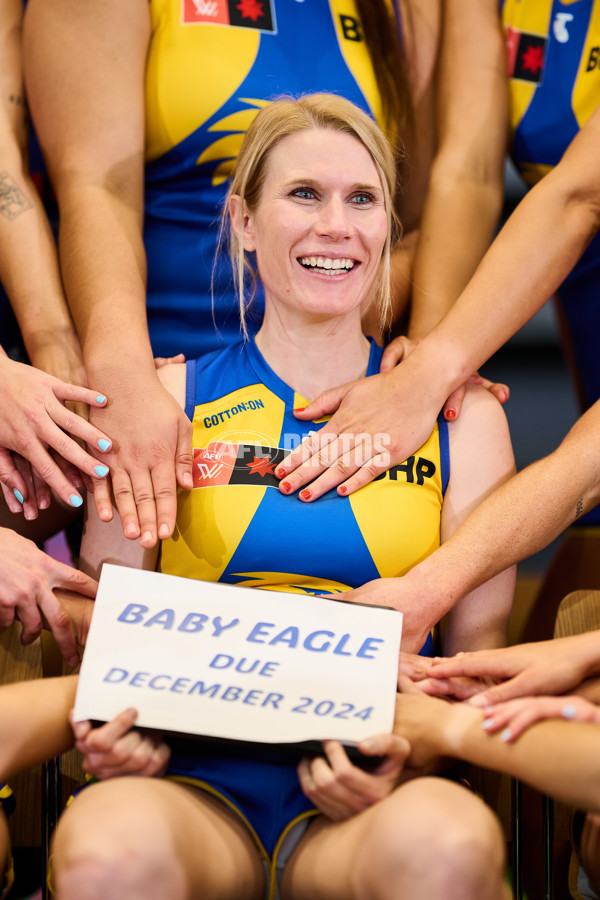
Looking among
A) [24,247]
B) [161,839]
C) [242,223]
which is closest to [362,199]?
[242,223]

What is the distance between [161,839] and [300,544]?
50 centimetres

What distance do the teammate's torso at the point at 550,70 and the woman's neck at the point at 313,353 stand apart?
67 centimetres

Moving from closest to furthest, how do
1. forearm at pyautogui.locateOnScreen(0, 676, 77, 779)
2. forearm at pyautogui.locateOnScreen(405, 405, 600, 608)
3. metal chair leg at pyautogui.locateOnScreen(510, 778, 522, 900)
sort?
1. forearm at pyautogui.locateOnScreen(0, 676, 77, 779)
2. metal chair leg at pyautogui.locateOnScreen(510, 778, 522, 900)
3. forearm at pyautogui.locateOnScreen(405, 405, 600, 608)

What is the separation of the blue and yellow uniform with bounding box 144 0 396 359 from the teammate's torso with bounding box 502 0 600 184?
33cm

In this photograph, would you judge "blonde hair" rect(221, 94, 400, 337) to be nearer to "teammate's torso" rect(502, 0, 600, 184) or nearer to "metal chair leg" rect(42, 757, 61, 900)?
"teammate's torso" rect(502, 0, 600, 184)

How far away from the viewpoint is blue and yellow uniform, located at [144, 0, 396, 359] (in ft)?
5.84

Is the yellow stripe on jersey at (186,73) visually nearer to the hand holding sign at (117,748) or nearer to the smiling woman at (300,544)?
the smiling woman at (300,544)

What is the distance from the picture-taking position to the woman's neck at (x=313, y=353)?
157 cm

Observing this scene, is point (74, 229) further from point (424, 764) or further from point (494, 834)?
point (494, 834)

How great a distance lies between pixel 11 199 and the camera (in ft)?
5.89

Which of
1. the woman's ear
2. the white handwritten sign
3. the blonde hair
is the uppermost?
the blonde hair

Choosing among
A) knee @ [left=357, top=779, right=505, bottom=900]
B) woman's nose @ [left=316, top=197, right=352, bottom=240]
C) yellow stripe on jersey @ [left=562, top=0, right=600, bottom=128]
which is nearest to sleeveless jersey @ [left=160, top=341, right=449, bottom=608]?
woman's nose @ [left=316, top=197, right=352, bottom=240]

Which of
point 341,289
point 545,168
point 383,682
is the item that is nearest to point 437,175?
point 545,168

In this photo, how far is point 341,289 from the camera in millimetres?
1508
